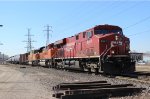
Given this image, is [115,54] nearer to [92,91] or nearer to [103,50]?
[103,50]

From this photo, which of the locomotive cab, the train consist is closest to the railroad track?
the locomotive cab

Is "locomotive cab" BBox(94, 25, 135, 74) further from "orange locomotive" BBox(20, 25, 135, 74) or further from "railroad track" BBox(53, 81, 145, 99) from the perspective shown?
"railroad track" BBox(53, 81, 145, 99)

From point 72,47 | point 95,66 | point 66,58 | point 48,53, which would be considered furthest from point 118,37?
point 48,53

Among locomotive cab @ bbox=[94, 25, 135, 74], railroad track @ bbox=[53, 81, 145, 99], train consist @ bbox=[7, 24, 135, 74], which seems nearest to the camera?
railroad track @ bbox=[53, 81, 145, 99]

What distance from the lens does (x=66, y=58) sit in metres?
35.7

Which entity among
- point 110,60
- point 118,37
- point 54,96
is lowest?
point 54,96

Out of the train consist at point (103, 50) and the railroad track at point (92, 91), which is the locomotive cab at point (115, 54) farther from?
the railroad track at point (92, 91)

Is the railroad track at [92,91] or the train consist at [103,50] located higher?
the train consist at [103,50]

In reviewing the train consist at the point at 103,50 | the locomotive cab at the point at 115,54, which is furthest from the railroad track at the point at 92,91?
the train consist at the point at 103,50

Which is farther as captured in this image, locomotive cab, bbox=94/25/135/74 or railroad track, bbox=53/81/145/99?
locomotive cab, bbox=94/25/135/74

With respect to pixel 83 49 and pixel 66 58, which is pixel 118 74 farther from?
pixel 66 58

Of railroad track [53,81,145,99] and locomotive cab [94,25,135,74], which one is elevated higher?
locomotive cab [94,25,135,74]

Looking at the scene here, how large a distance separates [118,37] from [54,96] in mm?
13046

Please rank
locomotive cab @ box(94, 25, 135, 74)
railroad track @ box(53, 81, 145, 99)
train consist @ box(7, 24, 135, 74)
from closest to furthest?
railroad track @ box(53, 81, 145, 99), locomotive cab @ box(94, 25, 135, 74), train consist @ box(7, 24, 135, 74)
